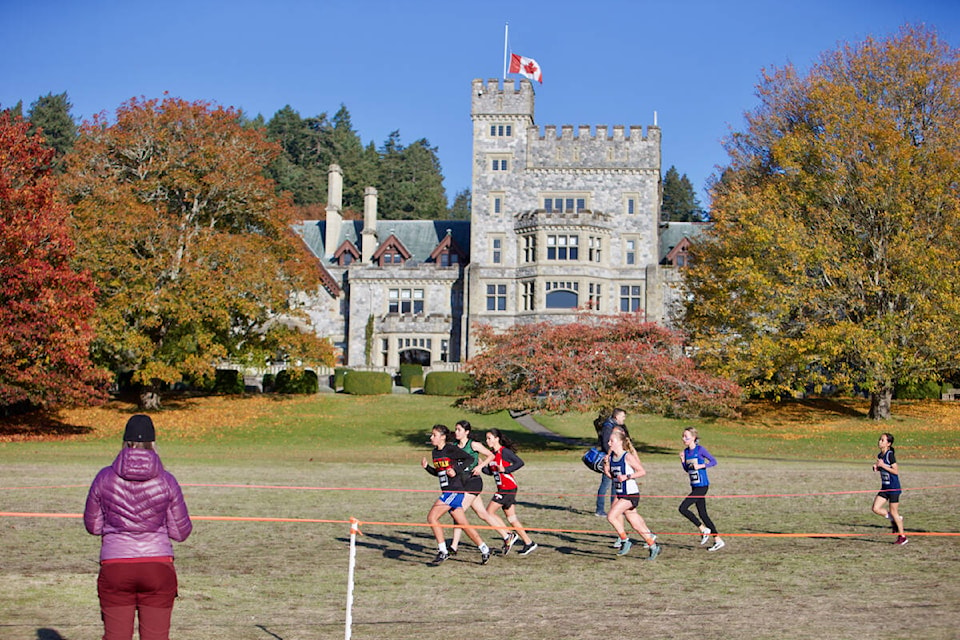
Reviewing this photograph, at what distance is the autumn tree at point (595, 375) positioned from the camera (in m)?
27.6

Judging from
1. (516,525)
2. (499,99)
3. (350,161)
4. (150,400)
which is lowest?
(516,525)

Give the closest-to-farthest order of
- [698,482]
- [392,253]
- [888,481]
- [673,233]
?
[698,482]
[888,481]
[392,253]
[673,233]

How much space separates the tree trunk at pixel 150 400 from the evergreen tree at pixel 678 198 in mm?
77837

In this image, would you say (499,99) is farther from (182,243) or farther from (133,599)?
(133,599)

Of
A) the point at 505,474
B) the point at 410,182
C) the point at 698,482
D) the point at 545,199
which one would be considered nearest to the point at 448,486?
the point at 505,474

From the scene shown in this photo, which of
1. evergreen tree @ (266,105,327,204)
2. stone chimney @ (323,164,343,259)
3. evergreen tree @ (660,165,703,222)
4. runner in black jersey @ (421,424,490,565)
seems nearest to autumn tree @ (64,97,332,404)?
stone chimney @ (323,164,343,259)

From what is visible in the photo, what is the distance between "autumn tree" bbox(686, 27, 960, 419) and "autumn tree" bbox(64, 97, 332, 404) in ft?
60.5

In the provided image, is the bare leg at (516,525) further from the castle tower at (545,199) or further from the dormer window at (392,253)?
the dormer window at (392,253)

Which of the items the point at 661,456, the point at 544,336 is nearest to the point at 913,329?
the point at 661,456

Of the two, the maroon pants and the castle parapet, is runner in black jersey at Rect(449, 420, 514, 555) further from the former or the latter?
the castle parapet

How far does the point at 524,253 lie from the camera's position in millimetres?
56250

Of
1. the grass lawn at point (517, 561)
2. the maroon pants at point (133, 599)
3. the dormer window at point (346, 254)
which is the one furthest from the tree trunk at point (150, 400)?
the maroon pants at point (133, 599)

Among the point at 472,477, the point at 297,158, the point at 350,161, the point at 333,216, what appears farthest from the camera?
the point at 297,158

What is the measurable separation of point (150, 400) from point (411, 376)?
14.9m
